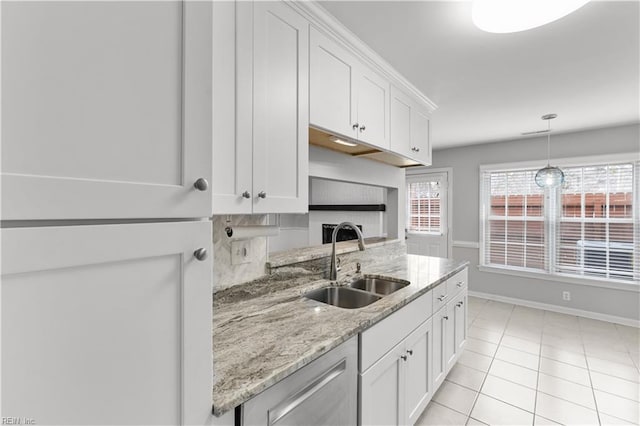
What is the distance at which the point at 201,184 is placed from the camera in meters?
0.65

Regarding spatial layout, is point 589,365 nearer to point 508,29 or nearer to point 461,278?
point 461,278

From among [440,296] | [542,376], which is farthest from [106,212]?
[542,376]

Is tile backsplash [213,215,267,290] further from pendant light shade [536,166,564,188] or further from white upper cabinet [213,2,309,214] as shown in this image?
pendant light shade [536,166,564,188]

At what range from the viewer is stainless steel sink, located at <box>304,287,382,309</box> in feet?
6.06

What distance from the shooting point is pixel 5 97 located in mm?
Result: 434

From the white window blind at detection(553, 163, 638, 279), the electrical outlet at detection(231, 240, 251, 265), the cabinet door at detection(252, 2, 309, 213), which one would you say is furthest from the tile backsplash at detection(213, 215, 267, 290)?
the white window blind at detection(553, 163, 638, 279)

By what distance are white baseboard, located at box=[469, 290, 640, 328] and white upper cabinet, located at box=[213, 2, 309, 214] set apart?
14.8 feet

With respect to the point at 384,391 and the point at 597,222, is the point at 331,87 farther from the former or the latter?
the point at 597,222

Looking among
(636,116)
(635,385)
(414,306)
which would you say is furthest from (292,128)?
(636,116)

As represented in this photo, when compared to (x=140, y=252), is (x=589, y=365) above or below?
below

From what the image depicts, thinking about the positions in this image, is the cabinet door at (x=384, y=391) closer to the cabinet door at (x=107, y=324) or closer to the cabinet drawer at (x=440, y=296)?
the cabinet drawer at (x=440, y=296)

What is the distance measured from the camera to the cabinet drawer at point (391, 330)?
1284mm

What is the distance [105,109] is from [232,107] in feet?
2.33

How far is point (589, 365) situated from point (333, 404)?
3050 millimetres
